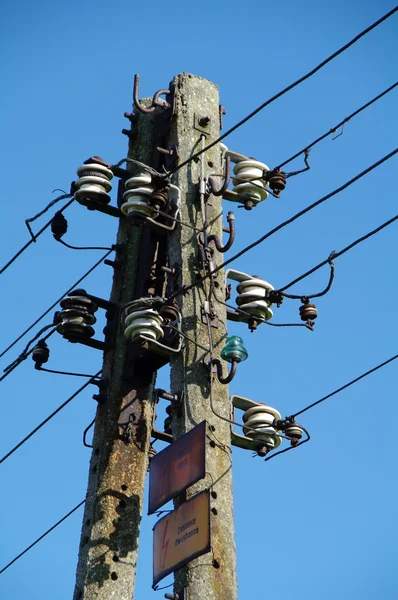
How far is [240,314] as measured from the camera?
9188 mm

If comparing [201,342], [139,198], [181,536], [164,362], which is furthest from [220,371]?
[139,198]

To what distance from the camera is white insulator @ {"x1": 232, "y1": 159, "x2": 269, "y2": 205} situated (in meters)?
9.80

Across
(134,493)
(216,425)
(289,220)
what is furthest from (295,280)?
(134,493)

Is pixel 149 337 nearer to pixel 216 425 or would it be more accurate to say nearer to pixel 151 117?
pixel 216 425

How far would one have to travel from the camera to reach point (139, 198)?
365 inches

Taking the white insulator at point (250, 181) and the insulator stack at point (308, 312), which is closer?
the insulator stack at point (308, 312)

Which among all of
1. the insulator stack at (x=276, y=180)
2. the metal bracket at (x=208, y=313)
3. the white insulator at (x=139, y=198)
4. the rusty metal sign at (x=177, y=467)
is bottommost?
the rusty metal sign at (x=177, y=467)

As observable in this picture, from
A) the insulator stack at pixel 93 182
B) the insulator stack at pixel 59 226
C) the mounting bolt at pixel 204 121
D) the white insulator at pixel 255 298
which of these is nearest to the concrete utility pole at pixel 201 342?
the mounting bolt at pixel 204 121

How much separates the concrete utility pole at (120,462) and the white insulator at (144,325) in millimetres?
631

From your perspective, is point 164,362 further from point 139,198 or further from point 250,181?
point 250,181

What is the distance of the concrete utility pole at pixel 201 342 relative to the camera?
302 inches

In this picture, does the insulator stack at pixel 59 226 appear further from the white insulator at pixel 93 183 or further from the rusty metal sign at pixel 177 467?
the rusty metal sign at pixel 177 467

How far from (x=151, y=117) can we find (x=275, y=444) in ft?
10.1

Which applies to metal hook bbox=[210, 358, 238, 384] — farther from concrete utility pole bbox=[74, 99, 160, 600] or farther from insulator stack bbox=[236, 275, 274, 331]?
concrete utility pole bbox=[74, 99, 160, 600]
